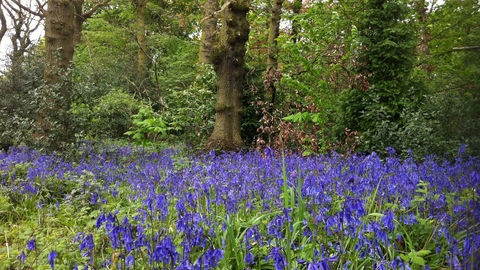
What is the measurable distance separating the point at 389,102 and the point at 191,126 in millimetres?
4768

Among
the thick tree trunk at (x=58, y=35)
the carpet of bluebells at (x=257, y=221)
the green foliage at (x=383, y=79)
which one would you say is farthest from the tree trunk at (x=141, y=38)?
the carpet of bluebells at (x=257, y=221)

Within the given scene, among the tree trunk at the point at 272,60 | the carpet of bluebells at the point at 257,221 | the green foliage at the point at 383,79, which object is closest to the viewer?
the carpet of bluebells at the point at 257,221

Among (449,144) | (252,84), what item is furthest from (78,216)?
(252,84)

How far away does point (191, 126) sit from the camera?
32.3 ft

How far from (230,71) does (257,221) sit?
20.4ft

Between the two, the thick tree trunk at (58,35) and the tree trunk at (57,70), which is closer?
the tree trunk at (57,70)

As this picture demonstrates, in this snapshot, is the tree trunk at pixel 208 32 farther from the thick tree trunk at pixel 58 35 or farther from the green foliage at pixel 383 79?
the green foliage at pixel 383 79

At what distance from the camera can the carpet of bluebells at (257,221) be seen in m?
2.07

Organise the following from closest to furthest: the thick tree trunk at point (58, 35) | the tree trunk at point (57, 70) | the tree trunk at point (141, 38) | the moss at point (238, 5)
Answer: the tree trunk at point (57, 70), the thick tree trunk at point (58, 35), the moss at point (238, 5), the tree trunk at point (141, 38)

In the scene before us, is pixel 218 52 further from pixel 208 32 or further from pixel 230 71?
pixel 208 32

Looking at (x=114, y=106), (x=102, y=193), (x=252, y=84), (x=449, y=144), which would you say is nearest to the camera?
(x=102, y=193)

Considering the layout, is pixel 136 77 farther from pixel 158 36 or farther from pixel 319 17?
pixel 319 17

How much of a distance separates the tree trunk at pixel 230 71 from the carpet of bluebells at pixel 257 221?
3461mm

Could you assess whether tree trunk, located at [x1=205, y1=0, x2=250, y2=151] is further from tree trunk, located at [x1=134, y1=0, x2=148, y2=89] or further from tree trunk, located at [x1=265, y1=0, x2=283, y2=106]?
tree trunk, located at [x1=134, y1=0, x2=148, y2=89]
